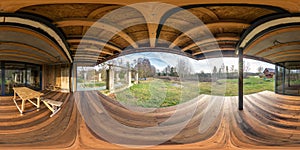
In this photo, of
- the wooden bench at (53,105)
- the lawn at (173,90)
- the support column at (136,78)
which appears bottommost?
the wooden bench at (53,105)

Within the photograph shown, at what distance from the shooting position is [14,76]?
491mm

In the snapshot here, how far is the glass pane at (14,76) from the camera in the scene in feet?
1.60

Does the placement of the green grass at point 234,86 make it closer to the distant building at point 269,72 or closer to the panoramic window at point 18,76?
the distant building at point 269,72

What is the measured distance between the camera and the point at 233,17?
1.39 ft

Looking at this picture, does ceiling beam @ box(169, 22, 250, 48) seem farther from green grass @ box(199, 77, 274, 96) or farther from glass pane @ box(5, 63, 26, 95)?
glass pane @ box(5, 63, 26, 95)

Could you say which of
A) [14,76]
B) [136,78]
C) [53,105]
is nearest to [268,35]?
[136,78]

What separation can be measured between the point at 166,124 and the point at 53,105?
426mm

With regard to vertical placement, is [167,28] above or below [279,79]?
above

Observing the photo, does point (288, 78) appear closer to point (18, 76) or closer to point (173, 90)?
point (173, 90)

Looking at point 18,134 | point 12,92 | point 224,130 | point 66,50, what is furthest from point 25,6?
point 224,130

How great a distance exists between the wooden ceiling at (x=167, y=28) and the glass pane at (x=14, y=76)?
181 millimetres

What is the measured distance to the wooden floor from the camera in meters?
0.52

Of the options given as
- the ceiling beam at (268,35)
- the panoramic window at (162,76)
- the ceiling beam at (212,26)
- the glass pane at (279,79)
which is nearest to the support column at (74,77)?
the panoramic window at (162,76)

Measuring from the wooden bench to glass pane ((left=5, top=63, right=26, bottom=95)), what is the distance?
0.35ft
